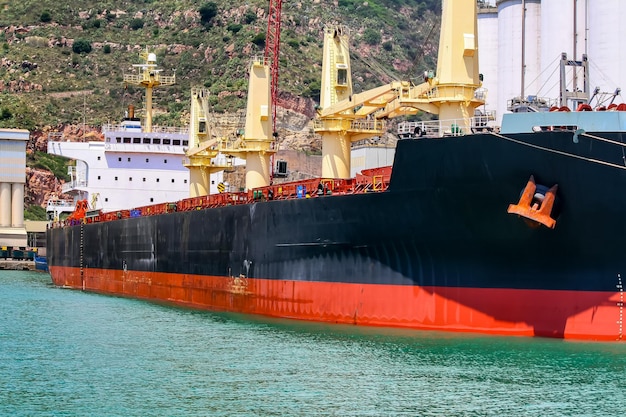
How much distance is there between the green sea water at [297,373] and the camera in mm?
14516

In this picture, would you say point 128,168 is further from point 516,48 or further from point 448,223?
point 448,223

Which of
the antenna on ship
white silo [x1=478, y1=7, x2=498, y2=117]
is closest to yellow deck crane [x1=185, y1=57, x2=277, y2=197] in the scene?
the antenna on ship

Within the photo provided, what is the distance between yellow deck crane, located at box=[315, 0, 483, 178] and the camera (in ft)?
70.9

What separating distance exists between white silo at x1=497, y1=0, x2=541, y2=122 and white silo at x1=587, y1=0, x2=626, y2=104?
12.7 feet

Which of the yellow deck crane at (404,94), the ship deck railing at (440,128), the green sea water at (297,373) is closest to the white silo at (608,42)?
the yellow deck crane at (404,94)

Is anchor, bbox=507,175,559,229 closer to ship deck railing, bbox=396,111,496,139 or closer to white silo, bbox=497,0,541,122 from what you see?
ship deck railing, bbox=396,111,496,139

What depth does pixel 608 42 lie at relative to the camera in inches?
1261

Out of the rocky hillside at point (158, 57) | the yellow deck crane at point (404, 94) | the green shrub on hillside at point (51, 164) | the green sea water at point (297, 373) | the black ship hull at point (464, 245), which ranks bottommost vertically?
the green sea water at point (297, 373)

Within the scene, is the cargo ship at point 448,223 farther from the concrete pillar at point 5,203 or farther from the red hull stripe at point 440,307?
the concrete pillar at point 5,203

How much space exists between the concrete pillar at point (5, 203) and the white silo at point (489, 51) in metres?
32.8

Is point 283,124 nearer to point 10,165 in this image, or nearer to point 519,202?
point 10,165

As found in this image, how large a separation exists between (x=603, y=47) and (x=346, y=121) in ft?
34.0

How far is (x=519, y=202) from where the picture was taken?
61.2 ft

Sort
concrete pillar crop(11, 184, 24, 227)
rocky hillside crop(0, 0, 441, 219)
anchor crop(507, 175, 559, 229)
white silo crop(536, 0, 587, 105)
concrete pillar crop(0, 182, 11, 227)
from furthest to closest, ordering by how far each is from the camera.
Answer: rocky hillside crop(0, 0, 441, 219) < concrete pillar crop(11, 184, 24, 227) < concrete pillar crop(0, 182, 11, 227) < white silo crop(536, 0, 587, 105) < anchor crop(507, 175, 559, 229)
